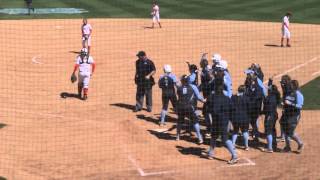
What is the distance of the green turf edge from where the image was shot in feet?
59.4

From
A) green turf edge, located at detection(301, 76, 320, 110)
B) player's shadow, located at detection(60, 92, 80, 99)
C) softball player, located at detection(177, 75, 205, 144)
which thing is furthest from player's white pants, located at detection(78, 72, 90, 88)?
green turf edge, located at detection(301, 76, 320, 110)

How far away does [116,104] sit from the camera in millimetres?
18297

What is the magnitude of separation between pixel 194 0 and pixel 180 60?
63.9 feet

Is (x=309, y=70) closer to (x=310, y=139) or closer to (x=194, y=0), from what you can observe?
(x=310, y=139)

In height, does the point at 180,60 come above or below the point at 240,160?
above

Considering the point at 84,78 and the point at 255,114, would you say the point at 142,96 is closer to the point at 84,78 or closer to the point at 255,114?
the point at 84,78

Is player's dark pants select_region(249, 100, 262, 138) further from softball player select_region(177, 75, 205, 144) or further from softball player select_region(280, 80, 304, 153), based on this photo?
softball player select_region(177, 75, 205, 144)

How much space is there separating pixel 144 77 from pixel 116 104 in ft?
5.45

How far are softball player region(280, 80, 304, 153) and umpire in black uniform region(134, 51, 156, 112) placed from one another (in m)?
4.51

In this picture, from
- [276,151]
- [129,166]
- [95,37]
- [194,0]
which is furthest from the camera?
[194,0]

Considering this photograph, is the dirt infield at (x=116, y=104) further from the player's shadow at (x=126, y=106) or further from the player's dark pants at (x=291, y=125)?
the player's dark pants at (x=291, y=125)

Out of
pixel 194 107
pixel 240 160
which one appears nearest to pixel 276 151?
pixel 240 160

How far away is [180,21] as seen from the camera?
1358 inches

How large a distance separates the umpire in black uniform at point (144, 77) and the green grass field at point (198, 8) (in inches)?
753
